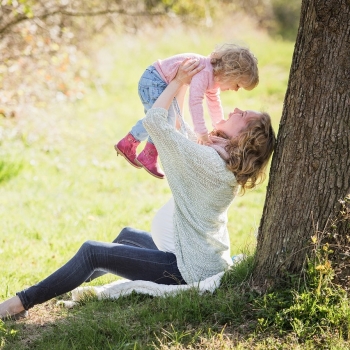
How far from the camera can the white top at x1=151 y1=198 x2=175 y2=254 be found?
12.3ft

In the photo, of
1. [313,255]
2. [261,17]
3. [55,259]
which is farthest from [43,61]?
[261,17]

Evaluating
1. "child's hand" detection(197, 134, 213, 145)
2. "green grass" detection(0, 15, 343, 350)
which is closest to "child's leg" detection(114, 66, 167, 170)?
"child's hand" detection(197, 134, 213, 145)

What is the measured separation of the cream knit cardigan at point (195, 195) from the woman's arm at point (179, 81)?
11 cm

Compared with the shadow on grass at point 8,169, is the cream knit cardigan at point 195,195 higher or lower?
higher

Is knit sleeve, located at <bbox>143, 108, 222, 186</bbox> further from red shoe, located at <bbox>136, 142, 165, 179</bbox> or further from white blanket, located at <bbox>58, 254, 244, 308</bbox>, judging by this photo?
white blanket, located at <bbox>58, 254, 244, 308</bbox>

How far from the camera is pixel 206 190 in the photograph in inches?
138

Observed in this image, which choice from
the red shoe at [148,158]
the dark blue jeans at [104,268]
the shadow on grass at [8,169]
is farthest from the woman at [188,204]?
the shadow on grass at [8,169]

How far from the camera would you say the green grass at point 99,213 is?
3178mm

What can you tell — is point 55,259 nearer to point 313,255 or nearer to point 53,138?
point 313,255

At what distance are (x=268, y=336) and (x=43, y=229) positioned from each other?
9.22 ft

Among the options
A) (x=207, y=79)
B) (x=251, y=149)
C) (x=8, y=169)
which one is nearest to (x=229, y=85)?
(x=207, y=79)

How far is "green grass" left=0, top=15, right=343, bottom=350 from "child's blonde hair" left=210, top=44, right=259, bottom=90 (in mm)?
176

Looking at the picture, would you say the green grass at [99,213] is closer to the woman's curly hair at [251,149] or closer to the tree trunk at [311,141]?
the tree trunk at [311,141]

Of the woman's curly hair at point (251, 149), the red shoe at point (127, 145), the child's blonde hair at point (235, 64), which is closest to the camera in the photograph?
the woman's curly hair at point (251, 149)
